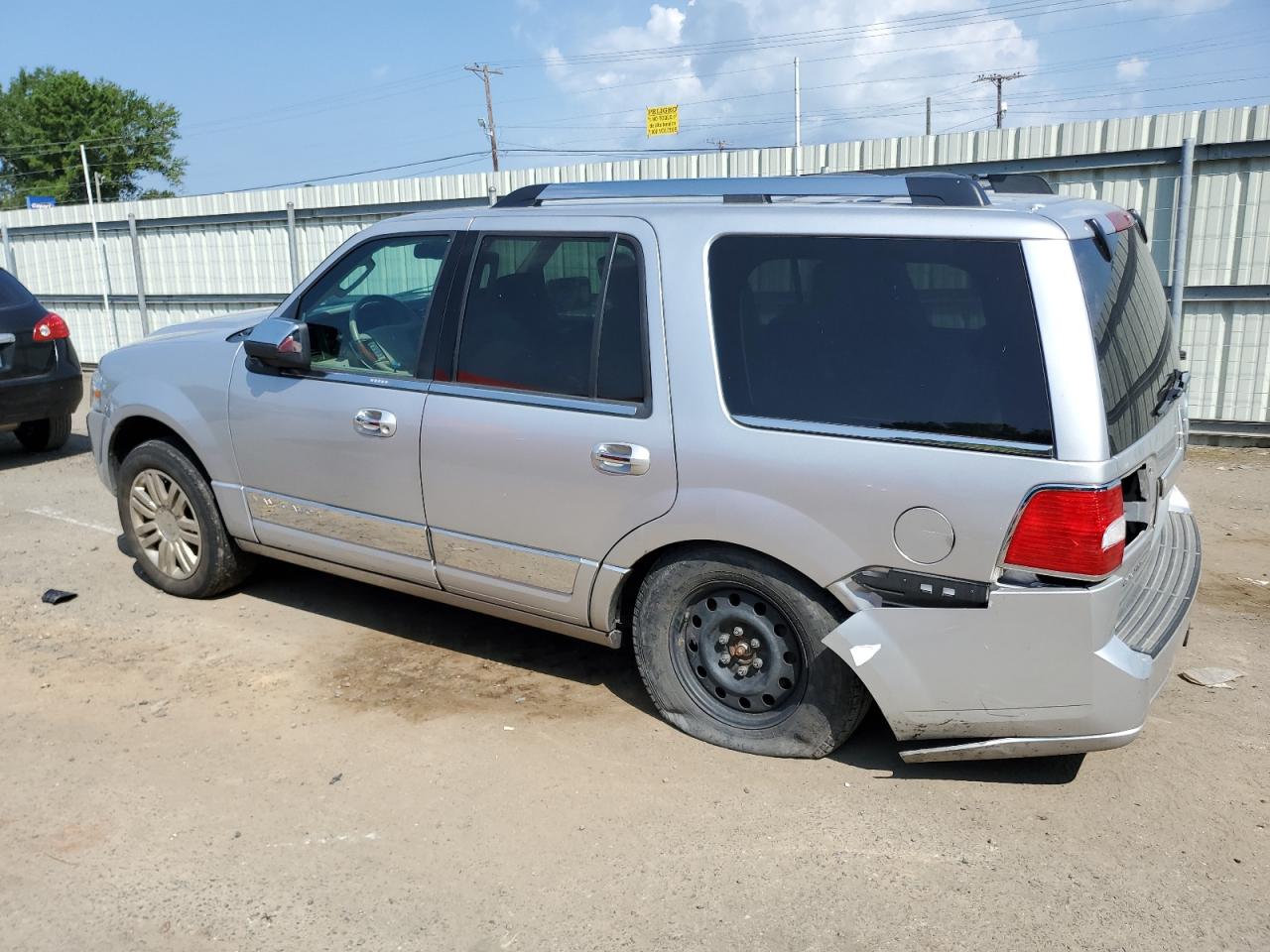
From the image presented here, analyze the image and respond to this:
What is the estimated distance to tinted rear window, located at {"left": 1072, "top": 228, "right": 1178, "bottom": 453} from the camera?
3.14 metres

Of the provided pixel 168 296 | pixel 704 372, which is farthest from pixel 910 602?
pixel 168 296

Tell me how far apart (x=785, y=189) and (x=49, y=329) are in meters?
7.45

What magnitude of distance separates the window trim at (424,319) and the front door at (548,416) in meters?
0.09

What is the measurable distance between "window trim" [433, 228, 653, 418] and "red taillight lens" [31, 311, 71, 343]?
20.1ft

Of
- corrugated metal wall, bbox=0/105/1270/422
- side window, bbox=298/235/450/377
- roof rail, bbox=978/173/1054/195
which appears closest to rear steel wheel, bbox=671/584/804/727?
side window, bbox=298/235/450/377

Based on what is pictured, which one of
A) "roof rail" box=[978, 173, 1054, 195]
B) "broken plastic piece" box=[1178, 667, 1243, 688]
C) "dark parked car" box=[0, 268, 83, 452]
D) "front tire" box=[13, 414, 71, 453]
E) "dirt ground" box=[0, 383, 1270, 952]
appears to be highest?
Result: "roof rail" box=[978, 173, 1054, 195]

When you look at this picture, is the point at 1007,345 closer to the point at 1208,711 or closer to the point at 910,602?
the point at 910,602

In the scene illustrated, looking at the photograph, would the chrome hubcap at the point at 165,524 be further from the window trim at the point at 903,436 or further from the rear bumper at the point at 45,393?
the rear bumper at the point at 45,393

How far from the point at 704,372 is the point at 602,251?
26.5 inches

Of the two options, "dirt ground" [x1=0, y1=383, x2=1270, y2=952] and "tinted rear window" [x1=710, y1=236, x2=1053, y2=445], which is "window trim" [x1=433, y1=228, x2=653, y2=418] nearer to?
"tinted rear window" [x1=710, y1=236, x2=1053, y2=445]

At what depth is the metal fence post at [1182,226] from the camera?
27.6ft

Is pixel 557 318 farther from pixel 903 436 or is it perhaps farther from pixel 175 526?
pixel 175 526

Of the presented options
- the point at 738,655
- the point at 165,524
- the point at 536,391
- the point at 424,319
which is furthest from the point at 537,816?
the point at 165,524

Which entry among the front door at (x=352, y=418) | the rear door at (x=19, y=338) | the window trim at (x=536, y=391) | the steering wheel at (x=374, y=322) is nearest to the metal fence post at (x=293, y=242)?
the rear door at (x=19, y=338)
